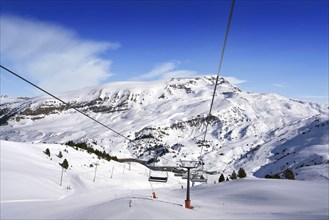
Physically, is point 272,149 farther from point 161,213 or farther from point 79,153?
point 161,213

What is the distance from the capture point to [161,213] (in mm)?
18203

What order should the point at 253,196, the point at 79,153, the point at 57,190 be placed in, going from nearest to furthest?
the point at 253,196
the point at 57,190
the point at 79,153

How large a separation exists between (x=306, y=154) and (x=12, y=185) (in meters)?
107

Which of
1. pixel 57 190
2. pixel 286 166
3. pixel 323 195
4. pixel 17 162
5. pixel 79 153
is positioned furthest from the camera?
pixel 286 166

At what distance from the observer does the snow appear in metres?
21.1

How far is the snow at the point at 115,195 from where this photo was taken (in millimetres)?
21125

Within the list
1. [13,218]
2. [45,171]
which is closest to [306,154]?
[45,171]

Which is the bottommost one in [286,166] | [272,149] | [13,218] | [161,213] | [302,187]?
[13,218]

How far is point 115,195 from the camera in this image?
41469 millimetres

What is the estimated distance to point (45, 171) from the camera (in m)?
55.7

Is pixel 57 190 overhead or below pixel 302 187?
below

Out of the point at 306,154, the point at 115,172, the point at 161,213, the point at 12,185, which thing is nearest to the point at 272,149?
the point at 306,154

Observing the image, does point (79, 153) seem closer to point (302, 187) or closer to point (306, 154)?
point (302, 187)

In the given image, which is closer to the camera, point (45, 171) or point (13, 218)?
point (13, 218)
